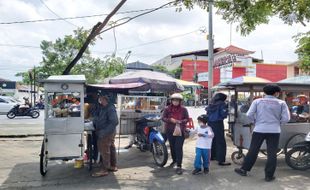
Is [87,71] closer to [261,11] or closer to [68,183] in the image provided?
[261,11]

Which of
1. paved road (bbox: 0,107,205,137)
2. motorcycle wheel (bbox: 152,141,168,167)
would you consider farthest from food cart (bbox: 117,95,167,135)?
paved road (bbox: 0,107,205,137)

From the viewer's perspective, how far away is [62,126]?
660cm

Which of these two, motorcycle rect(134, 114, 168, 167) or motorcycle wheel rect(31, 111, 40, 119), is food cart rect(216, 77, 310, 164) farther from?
motorcycle wheel rect(31, 111, 40, 119)

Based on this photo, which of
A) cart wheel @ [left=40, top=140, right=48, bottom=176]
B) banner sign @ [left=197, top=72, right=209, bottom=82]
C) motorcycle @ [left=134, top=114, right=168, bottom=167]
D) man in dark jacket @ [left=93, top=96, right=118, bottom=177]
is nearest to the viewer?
cart wheel @ [left=40, top=140, right=48, bottom=176]

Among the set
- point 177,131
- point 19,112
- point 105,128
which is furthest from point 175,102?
point 19,112

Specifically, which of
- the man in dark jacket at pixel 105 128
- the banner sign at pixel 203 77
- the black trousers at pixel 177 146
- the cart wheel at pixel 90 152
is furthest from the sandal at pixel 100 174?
the banner sign at pixel 203 77

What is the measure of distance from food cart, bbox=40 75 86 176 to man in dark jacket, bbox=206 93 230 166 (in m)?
2.78

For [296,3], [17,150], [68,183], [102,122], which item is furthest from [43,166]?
[296,3]

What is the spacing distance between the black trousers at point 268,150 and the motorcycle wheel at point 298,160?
876 mm

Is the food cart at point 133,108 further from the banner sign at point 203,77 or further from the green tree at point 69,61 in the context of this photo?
the banner sign at point 203,77

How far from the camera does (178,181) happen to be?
20.9 feet

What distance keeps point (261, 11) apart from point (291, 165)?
162 inches

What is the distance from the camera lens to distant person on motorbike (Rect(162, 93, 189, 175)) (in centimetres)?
704

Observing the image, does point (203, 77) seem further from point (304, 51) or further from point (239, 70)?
point (304, 51)
